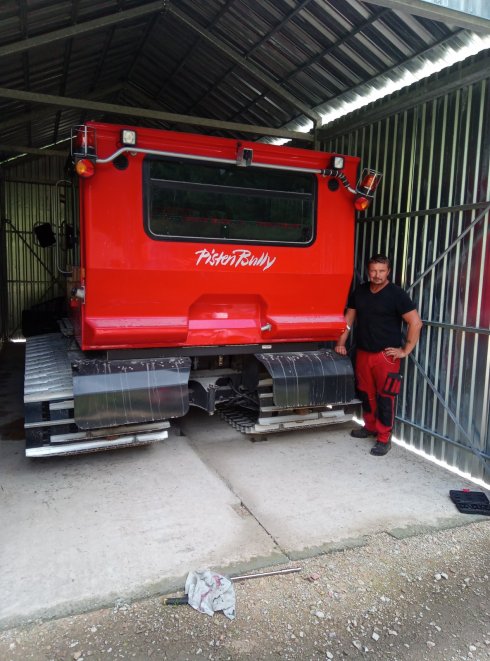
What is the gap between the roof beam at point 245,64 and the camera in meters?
5.79

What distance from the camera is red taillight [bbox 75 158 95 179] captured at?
3.68 meters

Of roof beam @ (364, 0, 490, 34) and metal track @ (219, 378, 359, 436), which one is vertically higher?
roof beam @ (364, 0, 490, 34)

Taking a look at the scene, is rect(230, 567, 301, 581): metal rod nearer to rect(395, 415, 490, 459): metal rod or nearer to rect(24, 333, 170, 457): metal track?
rect(24, 333, 170, 457): metal track

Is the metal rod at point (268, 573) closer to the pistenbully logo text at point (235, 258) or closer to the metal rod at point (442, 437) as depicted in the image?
the metal rod at point (442, 437)

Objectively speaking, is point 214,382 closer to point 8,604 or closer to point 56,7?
point 8,604

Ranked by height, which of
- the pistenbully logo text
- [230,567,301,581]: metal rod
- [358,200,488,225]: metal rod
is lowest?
[230,567,301,581]: metal rod

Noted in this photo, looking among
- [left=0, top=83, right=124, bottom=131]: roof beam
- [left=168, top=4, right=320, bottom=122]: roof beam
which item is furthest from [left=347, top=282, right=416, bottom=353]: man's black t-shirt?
[left=0, top=83, right=124, bottom=131]: roof beam

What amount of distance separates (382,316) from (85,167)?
2.89m

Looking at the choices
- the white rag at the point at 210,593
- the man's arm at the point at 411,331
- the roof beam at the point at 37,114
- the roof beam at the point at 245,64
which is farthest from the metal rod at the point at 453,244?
the roof beam at the point at 37,114

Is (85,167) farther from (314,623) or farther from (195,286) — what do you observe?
(314,623)

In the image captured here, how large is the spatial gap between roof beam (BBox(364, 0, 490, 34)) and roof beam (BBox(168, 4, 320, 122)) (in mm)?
3215

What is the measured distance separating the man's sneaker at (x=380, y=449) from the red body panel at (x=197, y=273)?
1.15 metres

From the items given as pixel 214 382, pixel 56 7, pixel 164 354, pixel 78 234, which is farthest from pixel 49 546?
pixel 56 7

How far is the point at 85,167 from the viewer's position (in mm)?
3707
